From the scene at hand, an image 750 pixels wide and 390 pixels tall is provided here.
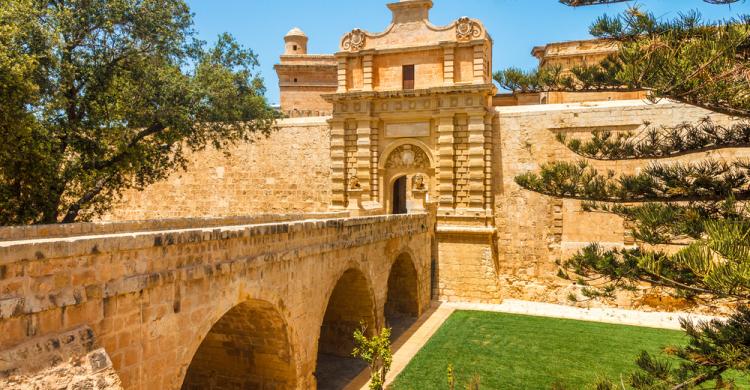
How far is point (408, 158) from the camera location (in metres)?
17.0

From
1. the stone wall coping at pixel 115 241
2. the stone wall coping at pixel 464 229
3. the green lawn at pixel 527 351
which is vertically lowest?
the green lawn at pixel 527 351

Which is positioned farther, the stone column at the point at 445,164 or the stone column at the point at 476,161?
the stone column at the point at 445,164

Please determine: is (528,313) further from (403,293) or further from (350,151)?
(350,151)

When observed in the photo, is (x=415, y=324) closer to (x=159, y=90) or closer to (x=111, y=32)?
(x=159, y=90)

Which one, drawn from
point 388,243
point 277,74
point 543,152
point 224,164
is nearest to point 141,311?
point 388,243

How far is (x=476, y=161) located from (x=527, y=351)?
647 centimetres

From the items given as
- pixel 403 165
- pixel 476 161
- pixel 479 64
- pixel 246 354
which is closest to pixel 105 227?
pixel 246 354

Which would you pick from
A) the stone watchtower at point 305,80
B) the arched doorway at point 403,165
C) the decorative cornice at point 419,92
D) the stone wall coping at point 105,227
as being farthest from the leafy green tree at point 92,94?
the stone watchtower at point 305,80

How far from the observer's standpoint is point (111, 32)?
421 inches

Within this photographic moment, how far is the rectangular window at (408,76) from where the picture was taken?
16766 mm

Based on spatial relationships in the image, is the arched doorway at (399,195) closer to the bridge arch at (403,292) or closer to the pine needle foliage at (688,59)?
the bridge arch at (403,292)

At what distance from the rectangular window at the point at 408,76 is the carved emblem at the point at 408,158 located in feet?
6.63

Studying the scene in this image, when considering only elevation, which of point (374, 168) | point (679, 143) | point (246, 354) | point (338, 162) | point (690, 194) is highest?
point (338, 162)

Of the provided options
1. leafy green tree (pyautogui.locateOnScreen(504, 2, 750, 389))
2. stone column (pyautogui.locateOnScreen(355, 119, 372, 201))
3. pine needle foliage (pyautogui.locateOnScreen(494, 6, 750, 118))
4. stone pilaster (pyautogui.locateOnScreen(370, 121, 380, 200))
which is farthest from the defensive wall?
pine needle foliage (pyautogui.locateOnScreen(494, 6, 750, 118))
